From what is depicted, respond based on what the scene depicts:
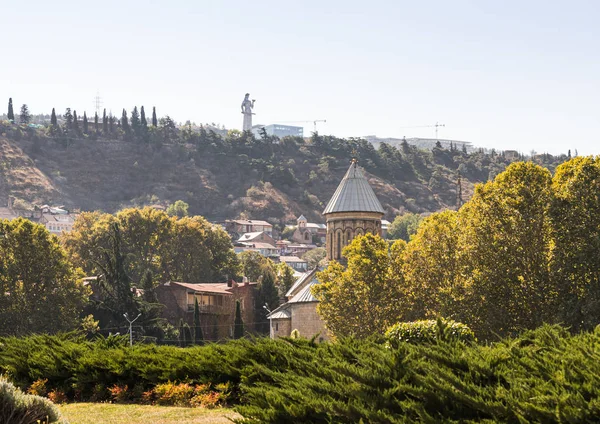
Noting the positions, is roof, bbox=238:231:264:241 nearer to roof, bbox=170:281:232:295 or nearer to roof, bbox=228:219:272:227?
roof, bbox=228:219:272:227

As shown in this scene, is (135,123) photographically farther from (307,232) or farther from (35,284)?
(35,284)

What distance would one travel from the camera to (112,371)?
20.0 m

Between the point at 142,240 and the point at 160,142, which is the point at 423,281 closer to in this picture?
the point at 142,240

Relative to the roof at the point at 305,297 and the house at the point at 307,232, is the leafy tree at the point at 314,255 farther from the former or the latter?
the roof at the point at 305,297

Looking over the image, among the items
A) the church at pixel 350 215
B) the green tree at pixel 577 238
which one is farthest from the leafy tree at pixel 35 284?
the green tree at pixel 577 238

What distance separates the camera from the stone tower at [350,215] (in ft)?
197

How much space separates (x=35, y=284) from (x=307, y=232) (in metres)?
123

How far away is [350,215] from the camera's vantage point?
60250mm

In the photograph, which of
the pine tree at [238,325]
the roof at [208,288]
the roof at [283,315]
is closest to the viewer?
the roof at [283,315]

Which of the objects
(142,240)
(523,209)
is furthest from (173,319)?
(523,209)

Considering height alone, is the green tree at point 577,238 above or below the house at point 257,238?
above

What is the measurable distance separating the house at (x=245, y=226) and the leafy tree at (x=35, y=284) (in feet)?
369

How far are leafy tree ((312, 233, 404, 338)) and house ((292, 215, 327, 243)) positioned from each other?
12951 cm

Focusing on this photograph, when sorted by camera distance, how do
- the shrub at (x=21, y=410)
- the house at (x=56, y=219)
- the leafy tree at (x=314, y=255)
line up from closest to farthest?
the shrub at (x=21, y=410) → the leafy tree at (x=314, y=255) → the house at (x=56, y=219)
